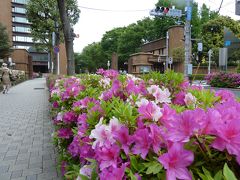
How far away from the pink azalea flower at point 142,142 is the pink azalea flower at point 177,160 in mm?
156

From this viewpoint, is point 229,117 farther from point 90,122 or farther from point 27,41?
point 27,41

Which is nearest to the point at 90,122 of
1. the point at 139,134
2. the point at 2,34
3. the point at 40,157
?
the point at 139,134

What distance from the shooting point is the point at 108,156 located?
1376mm

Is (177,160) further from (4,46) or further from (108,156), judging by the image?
(4,46)

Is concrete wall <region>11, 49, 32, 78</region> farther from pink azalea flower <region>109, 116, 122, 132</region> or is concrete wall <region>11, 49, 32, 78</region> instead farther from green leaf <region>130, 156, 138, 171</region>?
green leaf <region>130, 156, 138, 171</region>

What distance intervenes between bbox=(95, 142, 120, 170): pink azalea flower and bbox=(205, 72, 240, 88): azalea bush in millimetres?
18867

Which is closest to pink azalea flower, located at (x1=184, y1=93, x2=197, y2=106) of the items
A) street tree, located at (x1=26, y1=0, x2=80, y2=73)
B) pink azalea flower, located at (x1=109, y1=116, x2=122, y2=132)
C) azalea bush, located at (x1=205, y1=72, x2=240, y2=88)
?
pink azalea flower, located at (x1=109, y1=116, x2=122, y2=132)

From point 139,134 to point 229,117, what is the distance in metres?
0.40

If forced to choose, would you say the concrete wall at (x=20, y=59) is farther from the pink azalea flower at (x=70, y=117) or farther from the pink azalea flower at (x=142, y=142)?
the pink azalea flower at (x=142, y=142)

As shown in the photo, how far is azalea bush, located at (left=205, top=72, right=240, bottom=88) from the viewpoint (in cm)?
1883

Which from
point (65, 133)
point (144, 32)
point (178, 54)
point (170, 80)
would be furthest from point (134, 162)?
point (144, 32)

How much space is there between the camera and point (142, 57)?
47.4 metres

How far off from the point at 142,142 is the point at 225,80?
19710mm

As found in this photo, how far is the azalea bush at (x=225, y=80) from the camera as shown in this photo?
18828 millimetres
